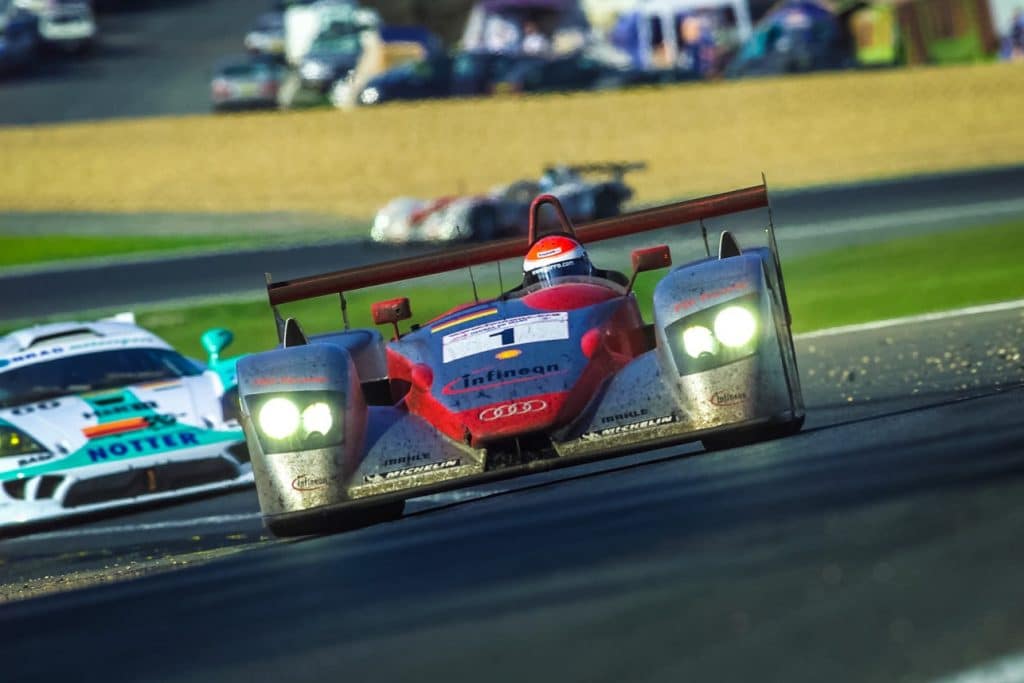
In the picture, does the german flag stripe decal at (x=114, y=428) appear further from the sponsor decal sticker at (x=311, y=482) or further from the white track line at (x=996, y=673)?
the white track line at (x=996, y=673)

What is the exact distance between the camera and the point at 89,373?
37.4 feet

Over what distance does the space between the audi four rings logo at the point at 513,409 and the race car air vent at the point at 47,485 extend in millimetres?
3835

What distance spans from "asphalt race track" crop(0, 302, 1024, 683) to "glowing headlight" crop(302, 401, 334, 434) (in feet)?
1.54

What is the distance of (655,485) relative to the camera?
6.45m

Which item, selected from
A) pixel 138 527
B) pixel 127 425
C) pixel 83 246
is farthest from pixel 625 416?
pixel 83 246

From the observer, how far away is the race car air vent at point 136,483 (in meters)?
10.2

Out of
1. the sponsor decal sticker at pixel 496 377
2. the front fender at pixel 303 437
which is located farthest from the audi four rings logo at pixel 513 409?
the front fender at pixel 303 437

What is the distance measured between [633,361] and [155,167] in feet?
90.8

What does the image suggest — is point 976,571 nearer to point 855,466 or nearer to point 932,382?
point 855,466

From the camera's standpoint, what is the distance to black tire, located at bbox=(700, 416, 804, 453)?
723cm

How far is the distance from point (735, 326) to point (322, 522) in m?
1.87

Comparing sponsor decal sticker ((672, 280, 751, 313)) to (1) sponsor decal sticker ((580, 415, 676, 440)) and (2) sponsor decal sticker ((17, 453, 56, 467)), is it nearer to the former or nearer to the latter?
(1) sponsor decal sticker ((580, 415, 676, 440))

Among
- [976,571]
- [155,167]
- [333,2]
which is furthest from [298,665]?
[333,2]

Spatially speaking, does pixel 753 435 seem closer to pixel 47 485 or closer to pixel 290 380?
pixel 290 380
